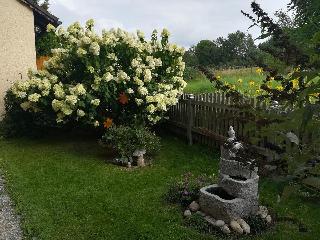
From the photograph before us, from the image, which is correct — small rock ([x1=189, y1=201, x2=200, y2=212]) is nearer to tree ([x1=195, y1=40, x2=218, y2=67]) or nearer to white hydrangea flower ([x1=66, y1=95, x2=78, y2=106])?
white hydrangea flower ([x1=66, y1=95, x2=78, y2=106])

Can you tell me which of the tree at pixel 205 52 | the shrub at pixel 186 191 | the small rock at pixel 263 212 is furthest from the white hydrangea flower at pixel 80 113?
the tree at pixel 205 52

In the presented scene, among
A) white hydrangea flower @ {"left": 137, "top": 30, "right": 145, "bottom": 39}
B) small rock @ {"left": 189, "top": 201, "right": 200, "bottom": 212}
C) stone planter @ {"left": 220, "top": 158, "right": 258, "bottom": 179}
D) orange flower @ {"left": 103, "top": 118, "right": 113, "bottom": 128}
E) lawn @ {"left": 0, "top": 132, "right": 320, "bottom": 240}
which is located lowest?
lawn @ {"left": 0, "top": 132, "right": 320, "bottom": 240}

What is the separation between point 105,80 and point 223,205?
558 centimetres

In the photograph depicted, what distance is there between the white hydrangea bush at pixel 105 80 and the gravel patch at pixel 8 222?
329 centimetres

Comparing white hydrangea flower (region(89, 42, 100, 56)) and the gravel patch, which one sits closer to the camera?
the gravel patch

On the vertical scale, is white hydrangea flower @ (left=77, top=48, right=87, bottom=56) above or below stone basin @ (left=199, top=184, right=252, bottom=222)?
above

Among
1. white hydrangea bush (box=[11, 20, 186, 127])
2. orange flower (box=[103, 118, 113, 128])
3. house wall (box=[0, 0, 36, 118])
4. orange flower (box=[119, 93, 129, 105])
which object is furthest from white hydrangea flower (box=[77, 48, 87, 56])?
house wall (box=[0, 0, 36, 118])

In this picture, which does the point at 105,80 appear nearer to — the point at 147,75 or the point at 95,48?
the point at 95,48

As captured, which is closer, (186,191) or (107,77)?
(186,191)

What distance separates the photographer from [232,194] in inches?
236

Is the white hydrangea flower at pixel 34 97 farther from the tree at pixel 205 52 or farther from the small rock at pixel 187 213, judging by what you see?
the tree at pixel 205 52

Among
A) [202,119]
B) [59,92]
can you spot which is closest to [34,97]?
[59,92]

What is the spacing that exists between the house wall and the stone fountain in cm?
940

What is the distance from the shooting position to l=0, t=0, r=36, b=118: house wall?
512 inches
